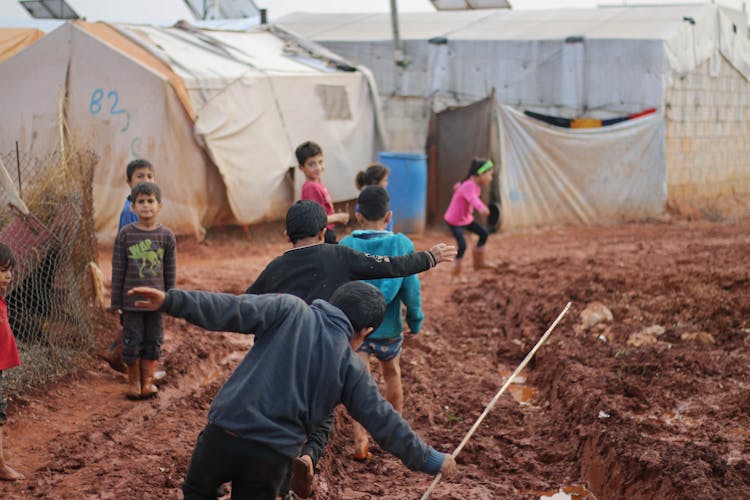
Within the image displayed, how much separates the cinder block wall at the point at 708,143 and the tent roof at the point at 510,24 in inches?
42.2

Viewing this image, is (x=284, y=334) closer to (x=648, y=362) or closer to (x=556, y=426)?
(x=556, y=426)

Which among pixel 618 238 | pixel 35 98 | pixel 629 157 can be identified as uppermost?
pixel 35 98

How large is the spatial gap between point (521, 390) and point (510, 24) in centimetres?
1181

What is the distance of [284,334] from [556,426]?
335 centimetres

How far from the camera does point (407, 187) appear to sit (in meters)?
14.3

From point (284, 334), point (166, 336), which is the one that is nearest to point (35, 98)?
point (166, 336)

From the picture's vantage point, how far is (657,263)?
11.0 m

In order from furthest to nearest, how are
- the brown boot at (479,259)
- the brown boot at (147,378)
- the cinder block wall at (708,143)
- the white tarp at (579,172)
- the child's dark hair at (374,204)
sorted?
the cinder block wall at (708,143)
the white tarp at (579,172)
the brown boot at (479,259)
the brown boot at (147,378)
the child's dark hair at (374,204)

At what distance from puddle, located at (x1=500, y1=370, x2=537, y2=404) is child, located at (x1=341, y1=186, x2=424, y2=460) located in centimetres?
186

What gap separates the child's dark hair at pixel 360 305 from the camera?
3.50 meters

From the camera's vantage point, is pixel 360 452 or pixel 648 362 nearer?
pixel 360 452

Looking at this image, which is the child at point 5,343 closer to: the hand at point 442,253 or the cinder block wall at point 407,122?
the hand at point 442,253

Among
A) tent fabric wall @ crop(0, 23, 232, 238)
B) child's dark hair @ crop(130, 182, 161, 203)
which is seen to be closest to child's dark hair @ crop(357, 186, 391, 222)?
child's dark hair @ crop(130, 182, 161, 203)

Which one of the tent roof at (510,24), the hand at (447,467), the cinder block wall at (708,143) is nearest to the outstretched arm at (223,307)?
the hand at (447,467)
